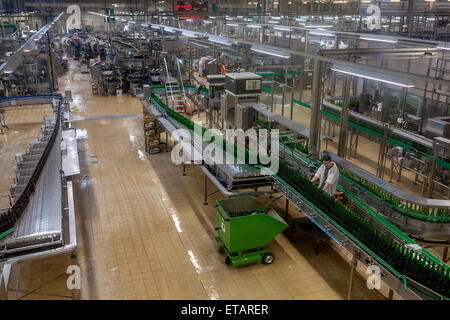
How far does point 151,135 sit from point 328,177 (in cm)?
567

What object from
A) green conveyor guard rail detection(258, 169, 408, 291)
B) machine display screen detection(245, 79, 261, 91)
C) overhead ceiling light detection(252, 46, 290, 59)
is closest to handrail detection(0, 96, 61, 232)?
green conveyor guard rail detection(258, 169, 408, 291)

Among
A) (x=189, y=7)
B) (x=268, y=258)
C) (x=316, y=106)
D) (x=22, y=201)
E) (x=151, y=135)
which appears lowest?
(x=268, y=258)

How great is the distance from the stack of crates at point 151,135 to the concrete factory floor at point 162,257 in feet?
3.90

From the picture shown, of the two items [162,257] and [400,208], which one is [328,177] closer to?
[400,208]

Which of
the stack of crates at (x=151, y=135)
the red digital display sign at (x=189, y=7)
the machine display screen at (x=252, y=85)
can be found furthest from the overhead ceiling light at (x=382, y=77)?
the red digital display sign at (x=189, y=7)

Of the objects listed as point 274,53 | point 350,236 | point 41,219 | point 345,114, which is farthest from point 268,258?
point 274,53

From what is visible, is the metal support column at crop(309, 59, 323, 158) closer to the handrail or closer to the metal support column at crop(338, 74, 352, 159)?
the metal support column at crop(338, 74, 352, 159)

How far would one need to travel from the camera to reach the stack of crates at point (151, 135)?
31.9ft

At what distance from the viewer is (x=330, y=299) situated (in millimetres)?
4785

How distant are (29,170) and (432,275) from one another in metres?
5.73

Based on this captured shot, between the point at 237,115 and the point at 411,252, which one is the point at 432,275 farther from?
the point at 237,115

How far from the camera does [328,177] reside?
5.18 metres

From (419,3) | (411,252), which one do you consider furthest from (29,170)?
(419,3)

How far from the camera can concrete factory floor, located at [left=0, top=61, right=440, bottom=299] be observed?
495 centimetres
